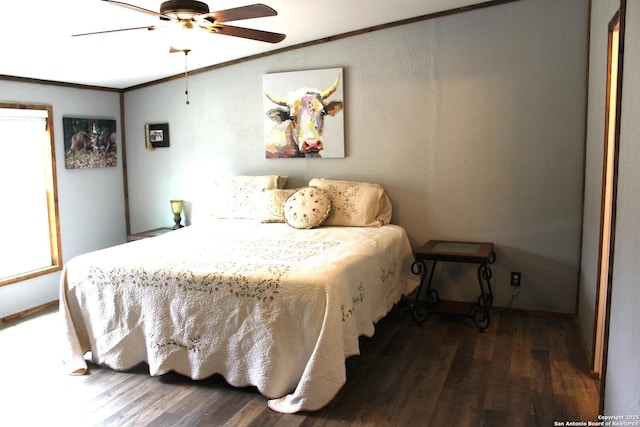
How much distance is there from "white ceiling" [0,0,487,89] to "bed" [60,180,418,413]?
146cm

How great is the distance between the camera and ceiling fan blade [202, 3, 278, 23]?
253cm

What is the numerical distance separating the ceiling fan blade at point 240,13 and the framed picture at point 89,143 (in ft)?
9.21

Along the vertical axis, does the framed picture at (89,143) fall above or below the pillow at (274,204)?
above

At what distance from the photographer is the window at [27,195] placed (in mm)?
4395

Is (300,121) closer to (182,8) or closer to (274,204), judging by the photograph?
(274,204)

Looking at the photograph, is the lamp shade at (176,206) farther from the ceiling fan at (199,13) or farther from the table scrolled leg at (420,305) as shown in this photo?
the ceiling fan at (199,13)

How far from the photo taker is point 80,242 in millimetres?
5059

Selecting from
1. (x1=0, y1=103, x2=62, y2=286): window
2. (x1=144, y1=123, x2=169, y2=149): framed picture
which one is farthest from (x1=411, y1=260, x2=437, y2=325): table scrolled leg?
(x1=0, y1=103, x2=62, y2=286): window

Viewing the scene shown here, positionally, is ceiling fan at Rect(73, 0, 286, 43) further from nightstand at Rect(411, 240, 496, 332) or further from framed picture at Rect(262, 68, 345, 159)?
nightstand at Rect(411, 240, 496, 332)

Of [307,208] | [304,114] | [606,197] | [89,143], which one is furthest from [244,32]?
[89,143]

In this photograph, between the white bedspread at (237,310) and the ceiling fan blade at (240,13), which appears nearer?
the ceiling fan blade at (240,13)

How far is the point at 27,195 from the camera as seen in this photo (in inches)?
181

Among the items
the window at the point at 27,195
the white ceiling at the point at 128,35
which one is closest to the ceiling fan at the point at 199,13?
the white ceiling at the point at 128,35

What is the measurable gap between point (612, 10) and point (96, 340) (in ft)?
11.4
